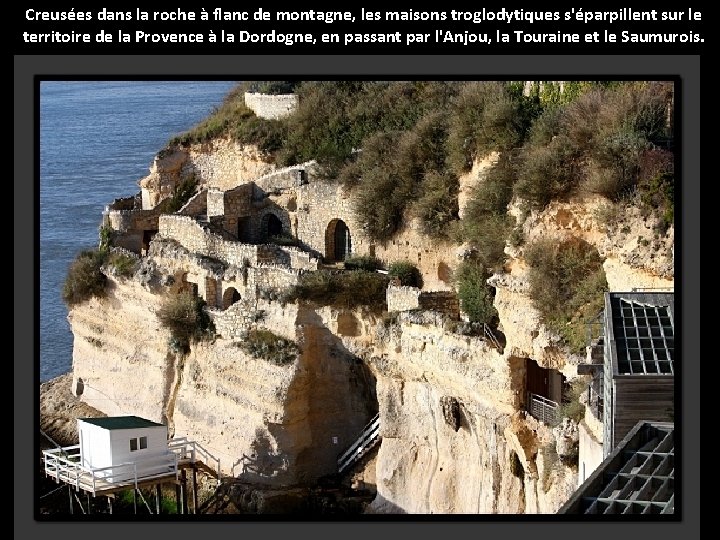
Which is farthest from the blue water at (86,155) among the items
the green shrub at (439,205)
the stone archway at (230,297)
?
the green shrub at (439,205)

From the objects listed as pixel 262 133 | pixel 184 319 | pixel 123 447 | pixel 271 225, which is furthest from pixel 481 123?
pixel 123 447

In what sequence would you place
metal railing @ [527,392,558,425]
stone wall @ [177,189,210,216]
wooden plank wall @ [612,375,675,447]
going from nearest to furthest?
wooden plank wall @ [612,375,675,447]
metal railing @ [527,392,558,425]
stone wall @ [177,189,210,216]

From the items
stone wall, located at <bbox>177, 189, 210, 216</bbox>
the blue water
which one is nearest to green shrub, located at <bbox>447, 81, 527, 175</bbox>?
stone wall, located at <bbox>177, 189, 210, 216</bbox>

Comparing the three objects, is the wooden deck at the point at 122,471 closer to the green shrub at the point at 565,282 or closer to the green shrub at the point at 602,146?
the green shrub at the point at 565,282

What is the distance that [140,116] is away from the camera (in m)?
63.7

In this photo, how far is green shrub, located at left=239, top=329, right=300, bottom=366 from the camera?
1304 inches

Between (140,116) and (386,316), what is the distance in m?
33.6

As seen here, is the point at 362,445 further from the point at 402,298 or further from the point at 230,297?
the point at 230,297

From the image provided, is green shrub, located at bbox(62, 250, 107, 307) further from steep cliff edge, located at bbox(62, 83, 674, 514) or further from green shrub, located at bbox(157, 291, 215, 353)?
green shrub, located at bbox(157, 291, 215, 353)

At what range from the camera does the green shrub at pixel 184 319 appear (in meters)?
35.1

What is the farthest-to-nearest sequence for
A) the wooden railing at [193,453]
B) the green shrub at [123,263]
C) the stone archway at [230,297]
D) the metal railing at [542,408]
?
the green shrub at [123,263]
the stone archway at [230,297]
the wooden railing at [193,453]
the metal railing at [542,408]

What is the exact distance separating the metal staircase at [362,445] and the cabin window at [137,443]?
4.00 m

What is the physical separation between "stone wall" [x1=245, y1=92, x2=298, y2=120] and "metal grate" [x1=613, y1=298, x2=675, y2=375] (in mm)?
16961
